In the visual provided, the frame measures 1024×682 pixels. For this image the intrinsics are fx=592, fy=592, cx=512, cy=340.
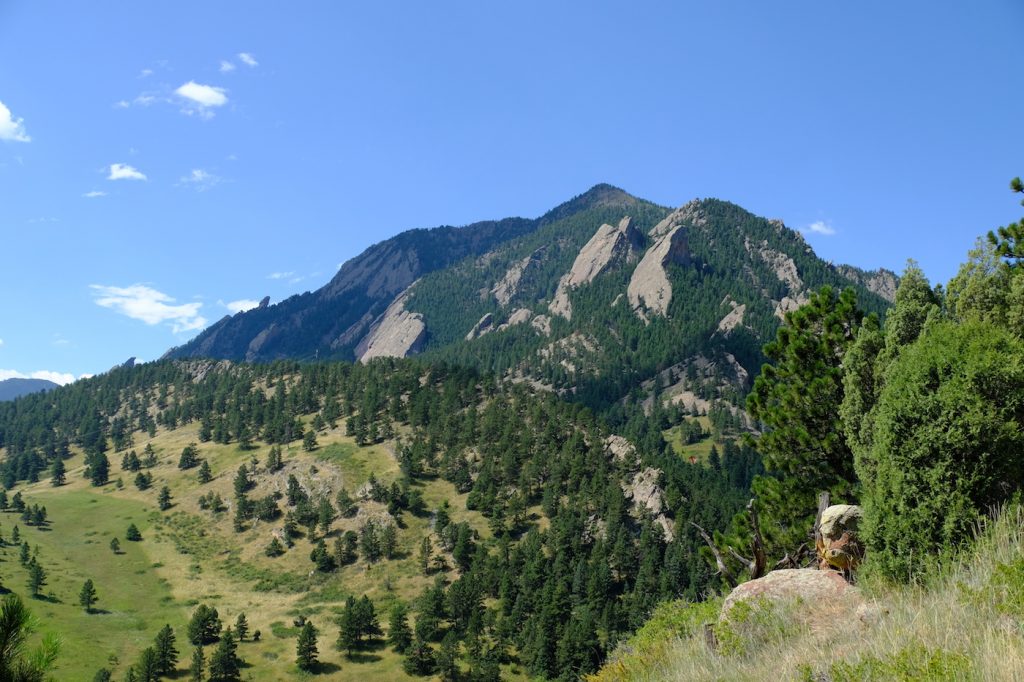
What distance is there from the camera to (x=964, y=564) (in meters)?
10.3

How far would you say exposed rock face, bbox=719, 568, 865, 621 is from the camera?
11227 millimetres

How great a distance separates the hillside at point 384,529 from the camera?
271 ft

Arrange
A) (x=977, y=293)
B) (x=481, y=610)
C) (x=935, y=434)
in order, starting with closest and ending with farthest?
(x=935, y=434)
(x=977, y=293)
(x=481, y=610)

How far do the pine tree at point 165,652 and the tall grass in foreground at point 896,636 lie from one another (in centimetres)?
7965

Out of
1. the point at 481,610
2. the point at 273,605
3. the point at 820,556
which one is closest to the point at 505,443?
the point at 481,610

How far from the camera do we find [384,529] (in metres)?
110

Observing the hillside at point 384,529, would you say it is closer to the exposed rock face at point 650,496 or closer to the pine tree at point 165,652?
the exposed rock face at point 650,496

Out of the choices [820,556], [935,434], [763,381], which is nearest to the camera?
[935,434]

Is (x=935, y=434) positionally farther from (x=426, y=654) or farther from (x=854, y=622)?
(x=426, y=654)

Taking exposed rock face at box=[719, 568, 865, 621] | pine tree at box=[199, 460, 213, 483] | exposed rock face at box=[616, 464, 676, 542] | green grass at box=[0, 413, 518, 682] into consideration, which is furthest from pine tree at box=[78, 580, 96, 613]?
exposed rock face at box=[719, 568, 865, 621]

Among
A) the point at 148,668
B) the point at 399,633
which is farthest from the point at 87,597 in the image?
the point at 399,633

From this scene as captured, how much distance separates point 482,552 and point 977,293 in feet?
302

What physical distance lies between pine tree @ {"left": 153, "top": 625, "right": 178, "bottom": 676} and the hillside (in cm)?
552

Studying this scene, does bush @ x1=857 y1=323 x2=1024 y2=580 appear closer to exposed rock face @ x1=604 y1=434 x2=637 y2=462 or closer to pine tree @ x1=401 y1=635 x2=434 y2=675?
pine tree @ x1=401 y1=635 x2=434 y2=675
